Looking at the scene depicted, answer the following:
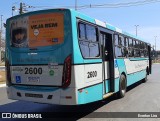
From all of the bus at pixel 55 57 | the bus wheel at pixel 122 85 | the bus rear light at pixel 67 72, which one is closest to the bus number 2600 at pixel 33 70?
the bus at pixel 55 57

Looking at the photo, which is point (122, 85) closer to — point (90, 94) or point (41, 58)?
point (90, 94)

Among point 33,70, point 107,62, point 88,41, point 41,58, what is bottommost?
point 33,70

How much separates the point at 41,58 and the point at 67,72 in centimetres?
95

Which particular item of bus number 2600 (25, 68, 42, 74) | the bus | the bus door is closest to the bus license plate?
the bus

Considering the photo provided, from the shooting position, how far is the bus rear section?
7.67 m

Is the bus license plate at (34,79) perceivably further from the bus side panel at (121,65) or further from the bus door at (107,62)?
the bus side panel at (121,65)

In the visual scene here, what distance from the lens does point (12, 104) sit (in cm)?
1093

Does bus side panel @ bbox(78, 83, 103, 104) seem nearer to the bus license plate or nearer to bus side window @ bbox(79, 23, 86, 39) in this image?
the bus license plate

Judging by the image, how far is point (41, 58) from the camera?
26.6ft

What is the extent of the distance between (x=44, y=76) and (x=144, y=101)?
4926 millimetres

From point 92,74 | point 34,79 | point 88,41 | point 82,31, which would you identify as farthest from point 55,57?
point 92,74

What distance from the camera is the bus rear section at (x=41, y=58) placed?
302 inches

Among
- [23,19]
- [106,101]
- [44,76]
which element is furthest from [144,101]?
[23,19]

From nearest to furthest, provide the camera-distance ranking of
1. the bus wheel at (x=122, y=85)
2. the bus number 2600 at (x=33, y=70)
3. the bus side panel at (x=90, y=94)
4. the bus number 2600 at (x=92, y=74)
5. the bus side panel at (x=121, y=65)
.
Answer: the bus side panel at (x=90, y=94), the bus number 2600 at (x=33, y=70), the bus number 2600 at (x=92, y=74), the bus side panel at (x=121, y=65), the bus wheel at (x=122, y=85)
